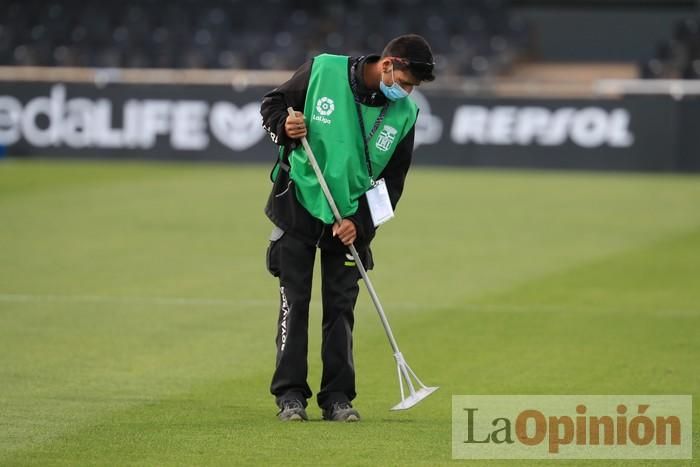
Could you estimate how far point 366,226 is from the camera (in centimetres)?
756

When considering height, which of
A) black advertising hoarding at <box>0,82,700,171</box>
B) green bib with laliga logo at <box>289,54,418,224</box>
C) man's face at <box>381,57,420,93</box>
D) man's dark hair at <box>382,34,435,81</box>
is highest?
black advertising hoarding at <box>0,82,700,171</box>

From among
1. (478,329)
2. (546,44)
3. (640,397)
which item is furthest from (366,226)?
(546,44)

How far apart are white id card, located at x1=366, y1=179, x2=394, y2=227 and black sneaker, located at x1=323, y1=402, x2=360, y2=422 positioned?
1009 mm

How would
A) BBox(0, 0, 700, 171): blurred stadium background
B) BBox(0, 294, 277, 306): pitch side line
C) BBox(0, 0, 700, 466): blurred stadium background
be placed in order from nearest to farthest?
BBox(0, 0, 700, 466): blurred stadium background → BBox(0, 294, 277, 306): pitch side line → BBox(0, 0, 700, 171): blurred stadium background

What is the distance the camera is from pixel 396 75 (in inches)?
283

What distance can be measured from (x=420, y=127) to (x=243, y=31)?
29.2 ft

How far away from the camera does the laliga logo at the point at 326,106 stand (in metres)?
7.37

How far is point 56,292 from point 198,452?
6353mm

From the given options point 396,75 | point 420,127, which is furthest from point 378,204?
point 420,127

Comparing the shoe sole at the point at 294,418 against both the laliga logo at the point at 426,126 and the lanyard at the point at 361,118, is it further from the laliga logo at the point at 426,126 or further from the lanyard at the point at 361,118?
the laliga logo at the point at 426,126

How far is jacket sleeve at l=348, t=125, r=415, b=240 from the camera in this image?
7.52 m

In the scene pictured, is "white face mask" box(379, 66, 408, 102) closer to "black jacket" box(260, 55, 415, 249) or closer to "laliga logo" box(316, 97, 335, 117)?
"black jacket" box(260, 55, 415, 249)

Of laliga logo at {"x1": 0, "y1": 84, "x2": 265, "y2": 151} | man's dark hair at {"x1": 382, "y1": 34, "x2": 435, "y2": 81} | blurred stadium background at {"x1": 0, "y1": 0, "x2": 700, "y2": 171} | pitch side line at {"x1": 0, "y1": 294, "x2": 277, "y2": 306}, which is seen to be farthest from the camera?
laliga logo at {"x1": 0, "y1": 84, "x2": 265, "y2": 151}

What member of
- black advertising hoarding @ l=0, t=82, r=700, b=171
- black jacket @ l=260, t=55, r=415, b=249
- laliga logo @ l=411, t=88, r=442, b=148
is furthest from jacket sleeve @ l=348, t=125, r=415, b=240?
laliga logo @ l=411, t=88, r=442, b=148
